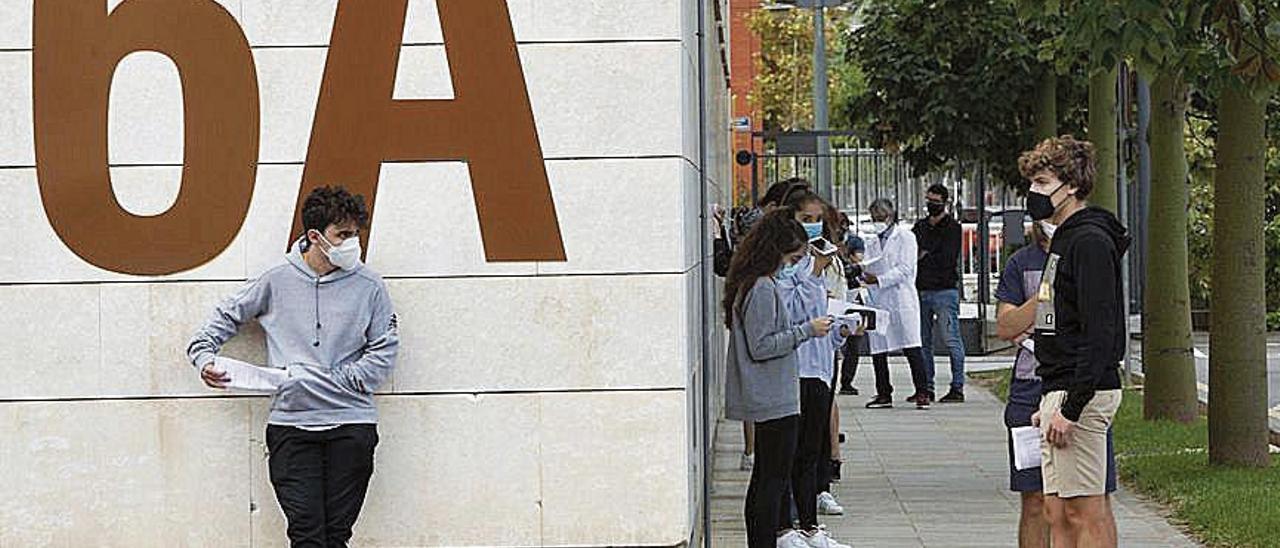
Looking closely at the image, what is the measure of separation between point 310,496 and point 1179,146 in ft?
31.2

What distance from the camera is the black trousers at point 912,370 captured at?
64.6ft

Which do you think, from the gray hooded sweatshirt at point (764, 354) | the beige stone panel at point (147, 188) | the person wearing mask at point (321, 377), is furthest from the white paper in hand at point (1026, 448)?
the beige stone panel at point (147, 188)

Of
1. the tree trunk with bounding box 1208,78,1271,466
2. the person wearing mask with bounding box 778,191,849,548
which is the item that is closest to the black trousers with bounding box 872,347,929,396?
the tree trunk with bounding box 1208,78,1271,466

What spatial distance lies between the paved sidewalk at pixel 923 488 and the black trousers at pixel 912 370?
0.67 ft

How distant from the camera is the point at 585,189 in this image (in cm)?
917

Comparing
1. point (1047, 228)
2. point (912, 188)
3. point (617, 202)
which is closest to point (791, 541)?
point (1047, 228)

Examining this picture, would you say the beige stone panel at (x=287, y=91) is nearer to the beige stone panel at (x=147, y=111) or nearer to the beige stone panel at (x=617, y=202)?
the beige stone panel at (x=147, y=111)

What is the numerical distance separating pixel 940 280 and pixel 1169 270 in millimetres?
4398

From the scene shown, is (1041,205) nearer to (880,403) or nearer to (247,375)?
(247,375)

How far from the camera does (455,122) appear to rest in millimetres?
9180

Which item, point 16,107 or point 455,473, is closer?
point 16,107

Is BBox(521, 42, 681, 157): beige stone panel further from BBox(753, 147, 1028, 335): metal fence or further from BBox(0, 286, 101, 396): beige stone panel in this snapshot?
BBox(753, 147, 1028, 335): metal fence

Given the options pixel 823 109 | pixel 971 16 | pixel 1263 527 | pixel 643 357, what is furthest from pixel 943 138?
pixel 643 357

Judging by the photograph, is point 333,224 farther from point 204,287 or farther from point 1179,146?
point 1179,146
